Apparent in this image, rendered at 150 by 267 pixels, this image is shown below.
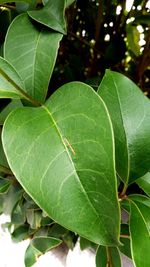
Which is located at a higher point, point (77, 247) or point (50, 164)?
point (50, 164)

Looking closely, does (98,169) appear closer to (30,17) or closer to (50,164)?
(50,164)

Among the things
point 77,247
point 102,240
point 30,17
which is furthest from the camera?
point 77,247

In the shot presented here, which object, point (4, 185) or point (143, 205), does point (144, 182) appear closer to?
point (143, 205)

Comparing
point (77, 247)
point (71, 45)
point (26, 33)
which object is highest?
point (26, 33)

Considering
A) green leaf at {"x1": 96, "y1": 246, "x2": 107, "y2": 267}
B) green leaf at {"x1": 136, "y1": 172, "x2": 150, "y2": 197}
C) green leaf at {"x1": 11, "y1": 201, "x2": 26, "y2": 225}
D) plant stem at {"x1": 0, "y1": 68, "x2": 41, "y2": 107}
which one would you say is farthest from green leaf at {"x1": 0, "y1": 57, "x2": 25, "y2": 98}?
green leaf at {"x1": 11, "y1": 201, "x2": 26, "y2": 225}

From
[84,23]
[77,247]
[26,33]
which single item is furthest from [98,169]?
[84,23]

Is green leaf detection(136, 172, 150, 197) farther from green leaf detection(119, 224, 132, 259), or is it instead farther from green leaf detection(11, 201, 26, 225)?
green leaf detection(11, 201, 26, 225)

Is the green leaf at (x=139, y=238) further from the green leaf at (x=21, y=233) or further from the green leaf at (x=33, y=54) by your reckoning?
the green leaf at (x=21, y=233)
